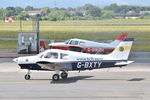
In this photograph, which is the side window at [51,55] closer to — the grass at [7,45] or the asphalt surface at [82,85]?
the asphalt surface at [82,85]

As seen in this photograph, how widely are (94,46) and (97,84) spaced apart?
746 inches

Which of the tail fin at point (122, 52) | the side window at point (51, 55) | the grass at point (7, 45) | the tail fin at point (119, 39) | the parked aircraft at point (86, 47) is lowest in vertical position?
the grass at point (7, 45)

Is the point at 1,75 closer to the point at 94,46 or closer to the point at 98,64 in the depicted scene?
the point at 98,64

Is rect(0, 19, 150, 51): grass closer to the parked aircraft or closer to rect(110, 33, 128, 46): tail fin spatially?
rect(110, 33, 128, 46): tail fin

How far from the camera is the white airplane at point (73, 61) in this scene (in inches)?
979

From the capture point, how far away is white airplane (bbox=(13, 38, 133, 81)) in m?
24.9

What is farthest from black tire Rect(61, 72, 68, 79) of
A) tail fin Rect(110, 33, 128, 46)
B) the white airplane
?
tail fin Rect(110, 33, 128, 46)

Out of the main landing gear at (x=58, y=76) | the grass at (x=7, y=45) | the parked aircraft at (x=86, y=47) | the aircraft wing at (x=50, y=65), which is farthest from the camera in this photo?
the grass at (x=7, y=45)

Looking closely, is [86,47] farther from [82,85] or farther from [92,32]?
[92,32]

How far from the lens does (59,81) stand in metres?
24.8

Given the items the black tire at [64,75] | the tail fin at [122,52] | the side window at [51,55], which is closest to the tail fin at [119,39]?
the tail fin at [122,52]

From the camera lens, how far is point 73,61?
2511cm

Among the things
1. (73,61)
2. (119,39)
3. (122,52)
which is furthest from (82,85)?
(119,39)

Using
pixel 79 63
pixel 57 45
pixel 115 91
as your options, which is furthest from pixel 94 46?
pixel 115 91
